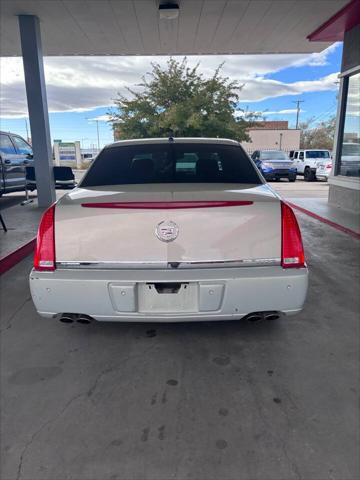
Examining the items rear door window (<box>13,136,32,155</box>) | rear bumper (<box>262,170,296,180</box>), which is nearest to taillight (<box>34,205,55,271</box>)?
rear door window (<box>13,136,32,155</box>)

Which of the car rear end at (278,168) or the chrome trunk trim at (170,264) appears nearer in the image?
the chrome trunk trim at (170,264)

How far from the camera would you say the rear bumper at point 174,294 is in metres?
2.31

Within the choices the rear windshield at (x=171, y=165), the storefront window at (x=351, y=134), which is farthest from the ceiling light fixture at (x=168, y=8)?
the rear windshield at (x=171, y=165)

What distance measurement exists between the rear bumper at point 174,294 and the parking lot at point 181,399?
44 centimetres

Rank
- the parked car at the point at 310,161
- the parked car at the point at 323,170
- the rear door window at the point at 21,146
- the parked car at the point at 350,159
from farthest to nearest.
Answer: the parked car at the point at 310,161 < the parked car at the point at 323,170 < the rear door window at the point at 21,146 < the parked car at the point at 350,159

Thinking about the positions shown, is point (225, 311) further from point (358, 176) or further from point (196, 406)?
point (358, 176)

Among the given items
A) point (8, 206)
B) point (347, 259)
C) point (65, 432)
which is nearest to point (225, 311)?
point (65, 432)

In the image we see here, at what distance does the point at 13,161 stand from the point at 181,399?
9578 mm

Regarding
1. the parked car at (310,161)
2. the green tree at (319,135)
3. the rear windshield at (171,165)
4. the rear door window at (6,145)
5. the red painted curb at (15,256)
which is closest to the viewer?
the rear windshield at (171,165)

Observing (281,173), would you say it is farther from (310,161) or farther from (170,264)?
(170,264)

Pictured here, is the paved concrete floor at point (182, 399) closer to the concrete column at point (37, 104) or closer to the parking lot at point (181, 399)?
the parking lot at point (181, 399)

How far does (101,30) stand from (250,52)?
442 centimetres

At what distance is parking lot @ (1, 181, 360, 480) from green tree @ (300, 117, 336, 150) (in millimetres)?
61079

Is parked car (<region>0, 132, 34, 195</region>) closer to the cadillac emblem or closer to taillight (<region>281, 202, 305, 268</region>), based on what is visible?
the cadillac emblem
